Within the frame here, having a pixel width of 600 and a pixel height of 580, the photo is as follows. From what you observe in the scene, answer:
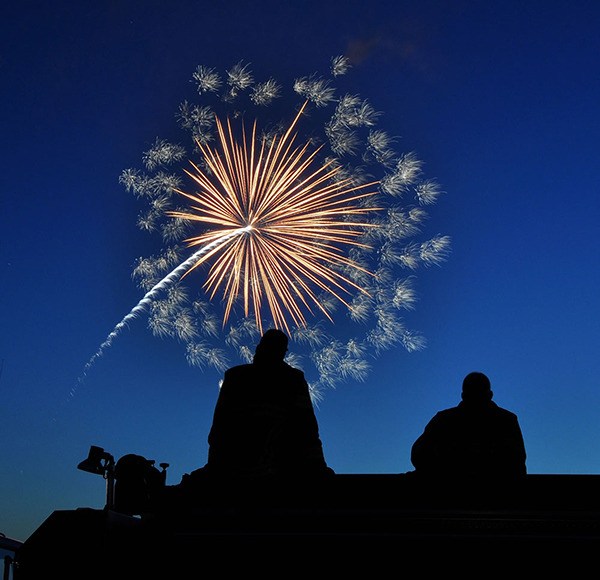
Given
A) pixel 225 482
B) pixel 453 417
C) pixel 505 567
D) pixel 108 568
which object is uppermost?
pixel 453 417

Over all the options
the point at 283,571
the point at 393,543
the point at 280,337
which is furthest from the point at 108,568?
the point at 280,337

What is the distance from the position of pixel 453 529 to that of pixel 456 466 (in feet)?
7.06

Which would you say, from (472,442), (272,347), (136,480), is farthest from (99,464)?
(472,442)

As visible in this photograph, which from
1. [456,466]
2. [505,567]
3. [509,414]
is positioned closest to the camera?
[505,567]

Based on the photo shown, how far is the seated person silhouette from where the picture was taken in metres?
5.38

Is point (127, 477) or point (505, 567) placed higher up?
point (127, 477)

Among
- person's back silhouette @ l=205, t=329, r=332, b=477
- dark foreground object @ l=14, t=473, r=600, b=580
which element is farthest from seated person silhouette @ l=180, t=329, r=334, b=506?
dark foreground object @ l=14, t=473, r=600, b=580

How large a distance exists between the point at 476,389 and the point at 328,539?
3294 mm

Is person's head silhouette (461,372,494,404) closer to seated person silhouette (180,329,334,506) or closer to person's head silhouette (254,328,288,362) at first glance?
seated person silhouette (180,329,334,506)

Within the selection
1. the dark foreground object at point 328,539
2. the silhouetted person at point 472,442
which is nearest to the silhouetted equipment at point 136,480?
the silhouetted person at point 472,442

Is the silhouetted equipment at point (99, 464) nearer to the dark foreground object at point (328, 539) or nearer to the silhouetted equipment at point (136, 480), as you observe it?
the silhouetted equipment at point (136, 480)

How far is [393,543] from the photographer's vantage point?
3.51 m

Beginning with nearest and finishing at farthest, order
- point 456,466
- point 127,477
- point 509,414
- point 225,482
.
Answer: point 225,482, point 456,466, point 509,414, point 127,477

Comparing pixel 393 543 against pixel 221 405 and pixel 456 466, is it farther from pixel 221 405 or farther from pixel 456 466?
pixel 221 405
